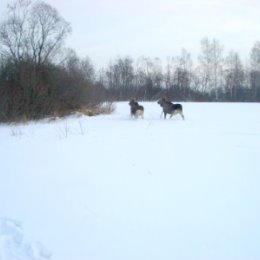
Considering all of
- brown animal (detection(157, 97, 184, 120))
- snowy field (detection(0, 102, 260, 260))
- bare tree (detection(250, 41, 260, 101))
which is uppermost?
bare tree (detection(250, 41, 260, 101))

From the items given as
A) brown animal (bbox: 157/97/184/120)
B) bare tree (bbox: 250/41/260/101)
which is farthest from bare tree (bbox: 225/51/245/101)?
brown animal (bbox: 157/97/184/120)

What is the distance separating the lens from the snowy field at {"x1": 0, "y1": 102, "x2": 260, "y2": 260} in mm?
4492

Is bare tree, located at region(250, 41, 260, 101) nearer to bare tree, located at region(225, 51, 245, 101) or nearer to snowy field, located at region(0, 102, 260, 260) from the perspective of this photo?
bare tree, located at region(225, 51, 245, 101)

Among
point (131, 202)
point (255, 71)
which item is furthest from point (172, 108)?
point (255, 71)

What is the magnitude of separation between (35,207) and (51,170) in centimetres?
197

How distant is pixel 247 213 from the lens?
209 inches

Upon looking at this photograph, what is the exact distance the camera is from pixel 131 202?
5.81 metres

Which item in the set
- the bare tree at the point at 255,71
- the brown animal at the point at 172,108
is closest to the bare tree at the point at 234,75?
the bare tree at the point at 255,71

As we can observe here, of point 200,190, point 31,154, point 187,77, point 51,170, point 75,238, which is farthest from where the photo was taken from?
point 187,77

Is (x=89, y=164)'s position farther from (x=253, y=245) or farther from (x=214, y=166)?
(x=253, y=245)

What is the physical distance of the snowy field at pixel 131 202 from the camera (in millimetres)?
4492

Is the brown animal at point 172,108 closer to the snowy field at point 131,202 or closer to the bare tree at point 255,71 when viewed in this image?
the snowy field at point 131,202

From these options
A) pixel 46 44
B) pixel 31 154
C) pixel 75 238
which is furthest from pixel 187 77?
pixel 75 238

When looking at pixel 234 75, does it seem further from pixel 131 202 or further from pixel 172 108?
pixel 131 202
